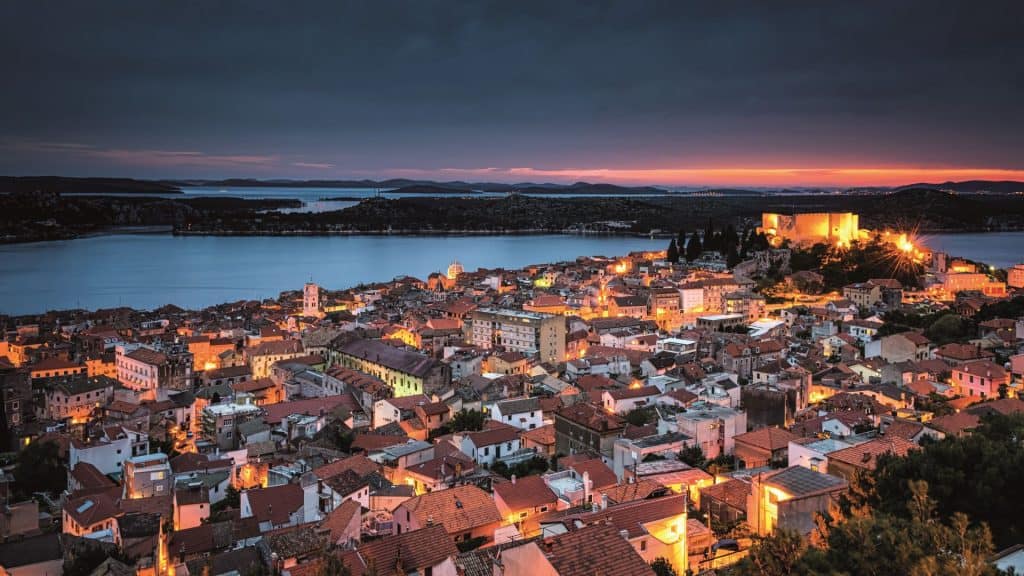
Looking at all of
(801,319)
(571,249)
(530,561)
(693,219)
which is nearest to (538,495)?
(530,561)

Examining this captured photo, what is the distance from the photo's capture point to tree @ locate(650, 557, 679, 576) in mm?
4344

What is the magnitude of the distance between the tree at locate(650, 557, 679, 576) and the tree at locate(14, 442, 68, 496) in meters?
7.89

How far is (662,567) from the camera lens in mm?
4395

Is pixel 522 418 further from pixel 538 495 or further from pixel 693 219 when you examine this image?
pixel 693 219

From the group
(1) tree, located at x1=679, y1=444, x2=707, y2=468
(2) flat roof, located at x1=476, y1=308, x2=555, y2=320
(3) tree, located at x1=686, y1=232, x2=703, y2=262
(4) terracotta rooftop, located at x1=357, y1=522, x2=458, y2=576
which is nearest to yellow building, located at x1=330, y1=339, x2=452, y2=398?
(2) flat roof, located at x1=476, y1=308, x2=555, y2=320

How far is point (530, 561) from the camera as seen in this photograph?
11.6ft

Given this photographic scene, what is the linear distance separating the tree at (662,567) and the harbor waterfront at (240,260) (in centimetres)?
2845

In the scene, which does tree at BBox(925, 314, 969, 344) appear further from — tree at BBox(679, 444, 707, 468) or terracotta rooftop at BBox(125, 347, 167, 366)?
terracotta rooftop at BBox(125, 347, 167, 366)

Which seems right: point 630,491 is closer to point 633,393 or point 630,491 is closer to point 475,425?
point 475,425

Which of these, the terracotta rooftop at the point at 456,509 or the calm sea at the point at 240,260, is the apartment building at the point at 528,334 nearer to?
the terracotta rooftop at the point at 456,509

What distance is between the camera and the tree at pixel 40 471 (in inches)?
366

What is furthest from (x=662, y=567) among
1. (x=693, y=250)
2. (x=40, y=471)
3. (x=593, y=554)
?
(x=693, y=250)

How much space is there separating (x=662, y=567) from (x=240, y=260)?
45.6m

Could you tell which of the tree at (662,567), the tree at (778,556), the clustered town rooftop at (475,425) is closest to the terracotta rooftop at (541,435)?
the clustered town rooftop at (475,425)
